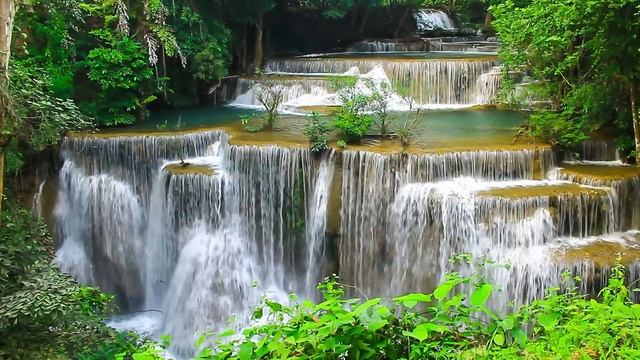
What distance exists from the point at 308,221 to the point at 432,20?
65.8 ft

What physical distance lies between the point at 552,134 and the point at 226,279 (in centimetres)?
617

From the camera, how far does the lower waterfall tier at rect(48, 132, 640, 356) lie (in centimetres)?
845

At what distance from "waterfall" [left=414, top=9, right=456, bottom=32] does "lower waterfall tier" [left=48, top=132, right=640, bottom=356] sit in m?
17.4

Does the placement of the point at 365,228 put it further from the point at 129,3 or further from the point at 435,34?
the point at 435,34

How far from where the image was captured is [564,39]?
941 cm

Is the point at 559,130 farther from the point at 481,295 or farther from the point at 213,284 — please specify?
the point at 481,295

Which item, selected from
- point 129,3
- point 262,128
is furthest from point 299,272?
point 129,3

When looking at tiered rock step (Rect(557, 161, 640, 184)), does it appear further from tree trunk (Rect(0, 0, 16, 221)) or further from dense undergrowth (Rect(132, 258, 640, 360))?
tree trunk (Rect(0, 0, 16, 221))

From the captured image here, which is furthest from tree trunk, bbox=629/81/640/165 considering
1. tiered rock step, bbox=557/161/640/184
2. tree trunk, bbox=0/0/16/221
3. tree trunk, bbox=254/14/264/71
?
tree trunk, bbox=254/14/264/71

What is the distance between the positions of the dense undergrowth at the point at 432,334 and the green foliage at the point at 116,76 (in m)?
11.1

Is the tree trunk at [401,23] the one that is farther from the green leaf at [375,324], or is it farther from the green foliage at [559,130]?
the green leaf at [375,324]

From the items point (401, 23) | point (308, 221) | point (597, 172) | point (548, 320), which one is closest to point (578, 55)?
point (597, 172)

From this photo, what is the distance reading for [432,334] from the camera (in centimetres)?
302

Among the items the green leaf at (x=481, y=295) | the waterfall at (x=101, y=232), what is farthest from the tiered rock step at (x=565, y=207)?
the waterfall at (x=101, y=232)
